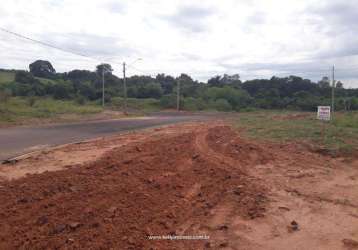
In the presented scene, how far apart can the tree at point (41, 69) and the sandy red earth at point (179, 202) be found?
87555mm

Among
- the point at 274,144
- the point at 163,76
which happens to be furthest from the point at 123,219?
the point at 163,76

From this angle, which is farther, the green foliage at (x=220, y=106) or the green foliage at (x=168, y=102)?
the green foliage at (x=220, y=106)

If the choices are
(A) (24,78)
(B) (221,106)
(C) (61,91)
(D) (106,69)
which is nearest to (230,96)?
(B) (221,106)

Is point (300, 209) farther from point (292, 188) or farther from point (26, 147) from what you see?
point (26, 147)

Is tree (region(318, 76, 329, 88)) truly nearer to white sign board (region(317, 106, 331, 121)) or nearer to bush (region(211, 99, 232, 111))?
bush (region(211, 99, 232, 111))

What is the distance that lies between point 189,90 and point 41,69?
1423 inches

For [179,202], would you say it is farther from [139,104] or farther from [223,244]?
[139,104]

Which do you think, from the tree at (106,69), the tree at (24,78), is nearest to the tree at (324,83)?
the tree at (106,69)

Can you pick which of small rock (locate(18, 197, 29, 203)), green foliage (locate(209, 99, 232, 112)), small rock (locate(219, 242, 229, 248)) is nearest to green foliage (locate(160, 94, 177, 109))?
green foliage (locate(209, 99, 232, 112))

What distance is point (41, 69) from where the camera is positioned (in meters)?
93.0

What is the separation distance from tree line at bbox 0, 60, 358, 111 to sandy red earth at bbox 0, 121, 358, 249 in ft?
129

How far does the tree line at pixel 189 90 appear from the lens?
61281 mm

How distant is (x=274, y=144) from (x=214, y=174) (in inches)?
210

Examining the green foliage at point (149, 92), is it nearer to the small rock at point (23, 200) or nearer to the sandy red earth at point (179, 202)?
the sandy red earth at point (179, 202)
